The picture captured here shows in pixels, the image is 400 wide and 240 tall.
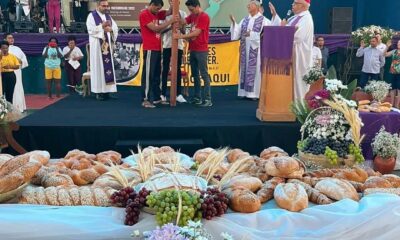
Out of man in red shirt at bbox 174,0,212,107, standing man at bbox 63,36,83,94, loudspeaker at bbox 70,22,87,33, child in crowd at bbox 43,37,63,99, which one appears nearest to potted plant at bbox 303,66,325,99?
man in red shirt at bbox 174,0,212,107

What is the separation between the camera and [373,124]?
489 cm

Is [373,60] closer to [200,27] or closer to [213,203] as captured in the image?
[200,27]

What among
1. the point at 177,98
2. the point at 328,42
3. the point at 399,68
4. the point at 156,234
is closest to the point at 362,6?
the point at 328,42

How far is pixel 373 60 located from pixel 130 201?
8.34 metres

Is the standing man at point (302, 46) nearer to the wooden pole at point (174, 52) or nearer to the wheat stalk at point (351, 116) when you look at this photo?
the wooden pole at point (174, 52)

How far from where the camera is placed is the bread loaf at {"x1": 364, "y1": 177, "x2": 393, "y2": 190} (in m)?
2.68

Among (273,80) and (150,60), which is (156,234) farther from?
(150,60)

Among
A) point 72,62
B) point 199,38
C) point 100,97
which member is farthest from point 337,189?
point 72,62

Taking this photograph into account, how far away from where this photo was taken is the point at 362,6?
47.6 feet

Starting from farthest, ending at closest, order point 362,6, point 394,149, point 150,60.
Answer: point 362,6 < point 150,60 < point 394,149

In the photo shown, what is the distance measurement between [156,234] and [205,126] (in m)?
3.28

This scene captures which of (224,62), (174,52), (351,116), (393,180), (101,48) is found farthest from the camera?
(224,62)

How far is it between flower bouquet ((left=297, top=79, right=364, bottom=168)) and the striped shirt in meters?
5.94

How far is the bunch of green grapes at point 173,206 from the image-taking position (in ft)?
7.10
